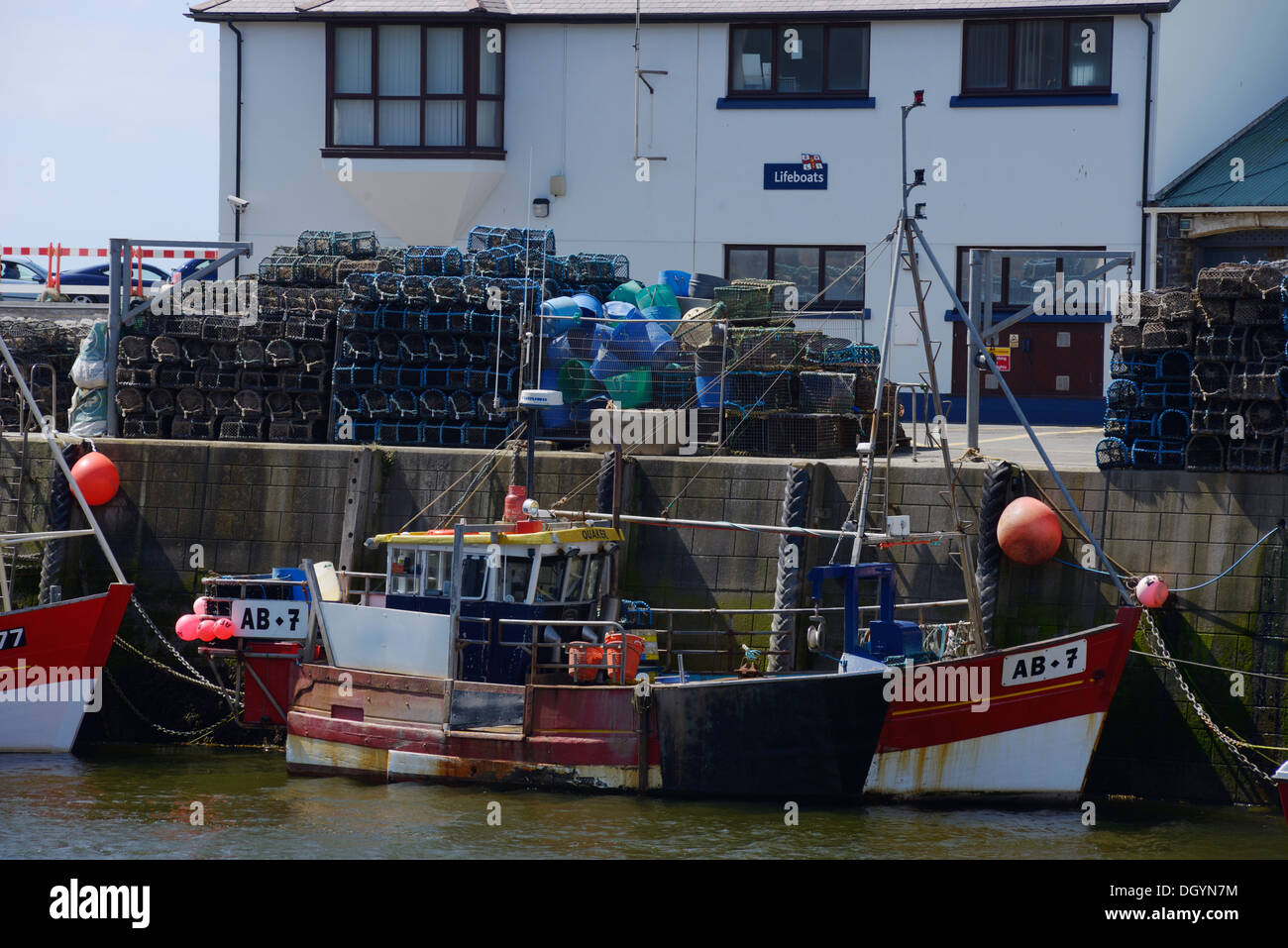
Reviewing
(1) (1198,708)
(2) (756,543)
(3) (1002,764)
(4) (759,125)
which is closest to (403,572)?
(2) (756,543)

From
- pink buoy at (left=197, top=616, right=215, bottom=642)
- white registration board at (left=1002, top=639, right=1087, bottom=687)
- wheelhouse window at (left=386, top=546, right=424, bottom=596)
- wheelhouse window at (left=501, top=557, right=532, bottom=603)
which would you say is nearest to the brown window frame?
white registration board at (left=1002, top=639, right=1087, bottom=687)

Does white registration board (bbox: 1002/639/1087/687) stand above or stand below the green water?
above

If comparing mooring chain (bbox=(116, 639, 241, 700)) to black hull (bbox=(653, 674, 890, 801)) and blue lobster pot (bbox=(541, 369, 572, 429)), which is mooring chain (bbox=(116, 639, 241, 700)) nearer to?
blue lobster pot (bbox=(541, 369, 572, 429))

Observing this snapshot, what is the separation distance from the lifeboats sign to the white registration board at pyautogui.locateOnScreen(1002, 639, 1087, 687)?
42.0ft

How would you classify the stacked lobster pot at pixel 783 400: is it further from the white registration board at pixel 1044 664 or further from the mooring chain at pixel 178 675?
the mooring chain at pixel 178 675

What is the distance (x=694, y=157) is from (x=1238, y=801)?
1432 centimetres

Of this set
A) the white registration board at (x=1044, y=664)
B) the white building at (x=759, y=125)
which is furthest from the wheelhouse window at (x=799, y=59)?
the white registration board at (x=1044, y=664)

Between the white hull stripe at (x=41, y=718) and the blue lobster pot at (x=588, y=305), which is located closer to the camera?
the white hull stripe at (x=41, y=718)

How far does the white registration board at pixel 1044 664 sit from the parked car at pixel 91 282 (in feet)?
70.0

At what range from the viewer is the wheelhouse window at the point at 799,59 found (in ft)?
83.1

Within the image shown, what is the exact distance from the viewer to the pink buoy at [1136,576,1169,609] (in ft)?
48.9

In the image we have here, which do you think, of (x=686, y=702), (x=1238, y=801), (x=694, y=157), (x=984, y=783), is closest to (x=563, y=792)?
(x=686, y=702)

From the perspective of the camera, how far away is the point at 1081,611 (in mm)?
15516
